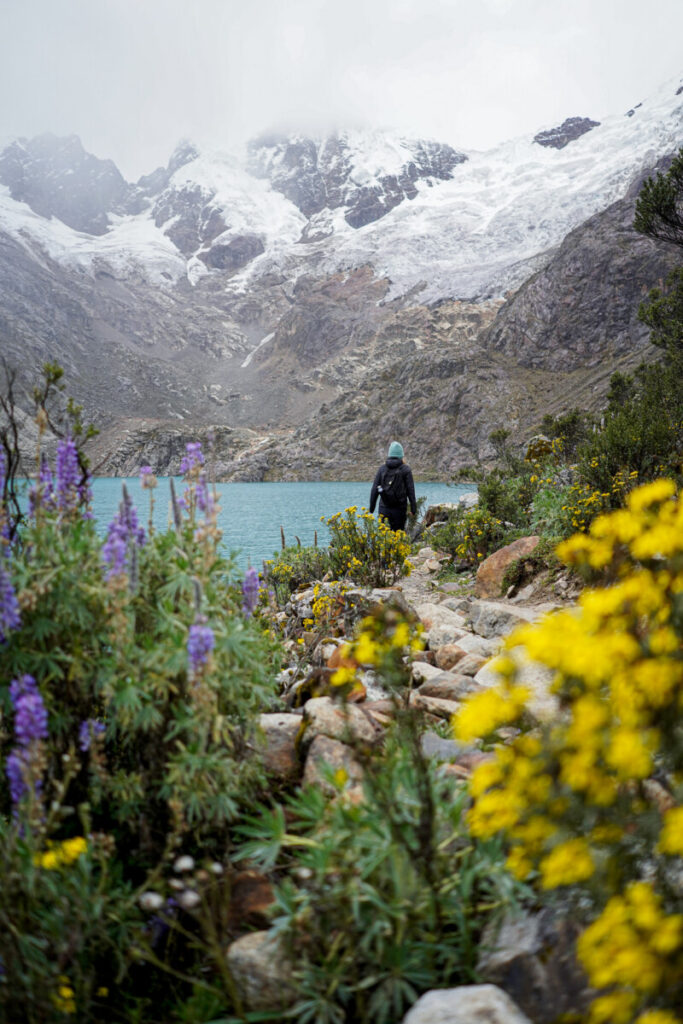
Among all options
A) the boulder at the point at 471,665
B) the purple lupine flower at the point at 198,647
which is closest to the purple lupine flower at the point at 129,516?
the purple lupine flower at the point at 198,647

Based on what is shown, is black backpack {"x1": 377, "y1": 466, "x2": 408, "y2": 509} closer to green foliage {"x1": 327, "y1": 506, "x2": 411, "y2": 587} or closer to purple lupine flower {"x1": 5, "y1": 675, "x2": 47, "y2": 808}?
green foliage {"x1": 327, "y1": 506, "x2": 411, "y2": 587}

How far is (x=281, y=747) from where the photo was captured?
11.1 ft

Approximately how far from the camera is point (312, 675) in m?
4.46

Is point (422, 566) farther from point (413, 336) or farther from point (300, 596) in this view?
point (413, 336)

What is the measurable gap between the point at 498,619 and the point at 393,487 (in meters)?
5.74

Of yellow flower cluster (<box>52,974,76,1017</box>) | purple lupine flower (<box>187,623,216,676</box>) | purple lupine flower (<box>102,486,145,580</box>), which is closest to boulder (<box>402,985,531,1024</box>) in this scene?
yellow flower cluster (<box>52,974,76,1017</box>)

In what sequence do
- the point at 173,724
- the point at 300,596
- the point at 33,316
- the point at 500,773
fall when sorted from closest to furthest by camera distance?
the point at 500,773 → the point at 173,724 → the point at 300,596 → the point at 33,316

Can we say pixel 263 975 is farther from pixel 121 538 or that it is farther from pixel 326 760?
pixel 121 538

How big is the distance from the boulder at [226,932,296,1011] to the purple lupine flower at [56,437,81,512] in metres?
2.21

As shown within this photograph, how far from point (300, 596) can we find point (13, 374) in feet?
22.2

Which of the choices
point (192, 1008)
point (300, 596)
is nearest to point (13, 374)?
point (192, 1008)

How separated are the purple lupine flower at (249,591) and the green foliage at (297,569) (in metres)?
7.41

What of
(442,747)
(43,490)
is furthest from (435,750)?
(43,490)

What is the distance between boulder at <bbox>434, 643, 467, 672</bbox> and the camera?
213 inches
